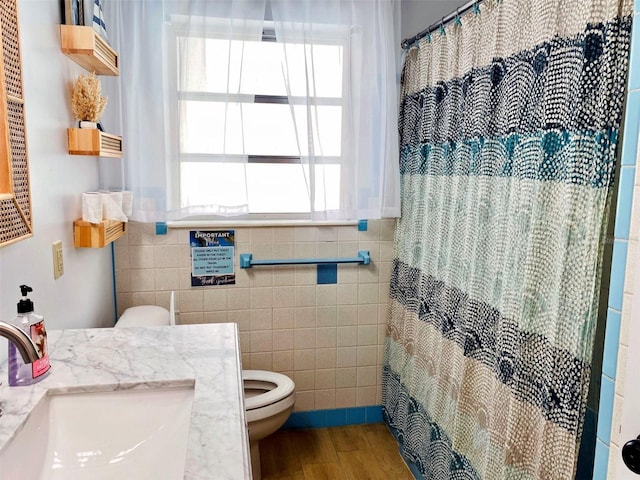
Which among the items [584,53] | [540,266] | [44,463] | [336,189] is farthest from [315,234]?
[44,463]

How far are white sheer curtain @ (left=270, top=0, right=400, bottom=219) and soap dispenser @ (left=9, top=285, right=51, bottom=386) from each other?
143cm

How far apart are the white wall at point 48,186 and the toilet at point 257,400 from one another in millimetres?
261

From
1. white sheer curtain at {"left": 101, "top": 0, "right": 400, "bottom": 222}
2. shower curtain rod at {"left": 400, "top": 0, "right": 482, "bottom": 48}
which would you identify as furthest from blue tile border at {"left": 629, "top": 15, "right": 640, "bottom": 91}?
white sheer curtain at {"left": 101, "top": 0, "right": 400, "bottom": 222}

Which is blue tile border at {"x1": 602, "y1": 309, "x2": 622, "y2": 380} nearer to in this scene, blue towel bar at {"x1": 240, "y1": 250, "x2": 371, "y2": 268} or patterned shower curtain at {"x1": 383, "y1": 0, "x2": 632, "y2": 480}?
patterned shower curtain at {"x1": 383, "y1": 0, "x2": 632, "y2": 480}

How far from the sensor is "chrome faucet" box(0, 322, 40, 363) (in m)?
0.92

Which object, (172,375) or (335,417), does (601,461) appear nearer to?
(172,375)

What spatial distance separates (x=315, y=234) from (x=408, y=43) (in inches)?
39.8

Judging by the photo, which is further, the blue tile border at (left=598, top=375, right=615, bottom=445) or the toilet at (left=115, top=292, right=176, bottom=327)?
the toilet at (left=115, top=292, right=176, bottom=327)

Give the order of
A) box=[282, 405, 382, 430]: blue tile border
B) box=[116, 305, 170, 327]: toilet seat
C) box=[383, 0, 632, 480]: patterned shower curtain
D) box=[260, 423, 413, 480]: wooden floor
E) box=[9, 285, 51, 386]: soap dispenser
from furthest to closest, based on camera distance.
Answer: box=[282, 405, 382, 430]: blue tile border
box=[260, 423, 413, 480]: wooden floor
box=[116, 305, 170, 327]: toilet seat
box=[383, 0, 632, 480]: patterned shower curtain
box=[9, 285, 51, 386]: soap dispenser

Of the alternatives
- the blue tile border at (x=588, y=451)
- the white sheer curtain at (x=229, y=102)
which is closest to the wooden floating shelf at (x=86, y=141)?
the white sheer curtain at (x=229, y=102)

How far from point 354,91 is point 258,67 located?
454 millimetres

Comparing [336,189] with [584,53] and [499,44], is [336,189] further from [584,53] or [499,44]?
[584,53]

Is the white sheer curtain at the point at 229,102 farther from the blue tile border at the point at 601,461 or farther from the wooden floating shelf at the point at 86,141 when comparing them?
the blue tile border at the point at 601,461

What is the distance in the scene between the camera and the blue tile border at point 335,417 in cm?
273
